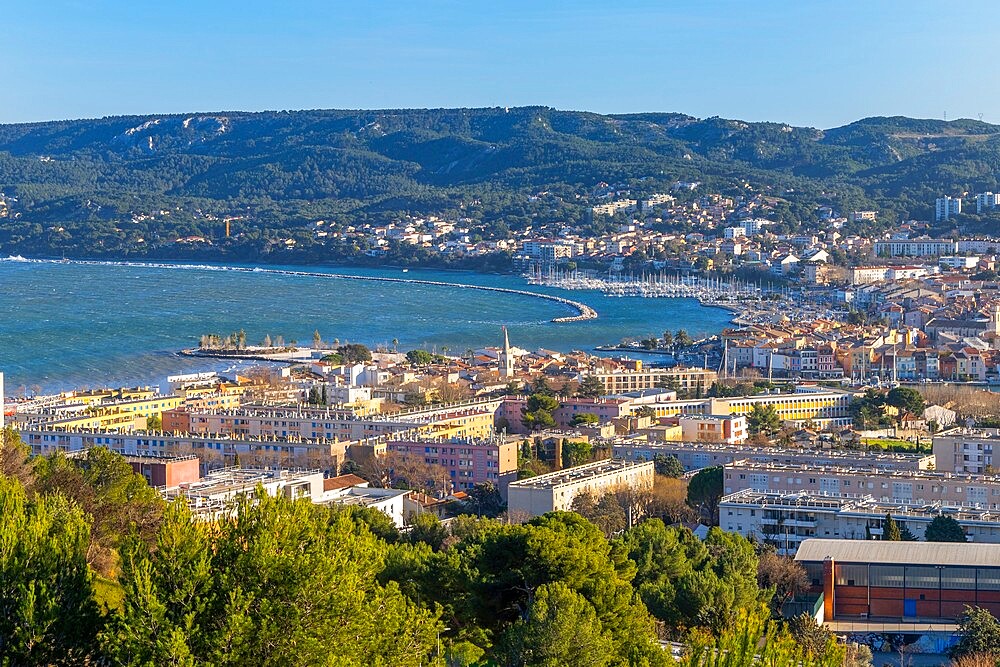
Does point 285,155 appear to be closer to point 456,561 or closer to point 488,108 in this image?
point 488,108

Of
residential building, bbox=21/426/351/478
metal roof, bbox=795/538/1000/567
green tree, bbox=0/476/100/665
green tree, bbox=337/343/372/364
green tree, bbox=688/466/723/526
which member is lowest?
green tree, bbox=337/343/372/364

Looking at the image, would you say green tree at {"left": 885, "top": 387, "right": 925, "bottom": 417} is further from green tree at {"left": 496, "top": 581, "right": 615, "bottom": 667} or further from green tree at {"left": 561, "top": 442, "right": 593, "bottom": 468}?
green tree at {"left": 496, "top": 581, "right": 615, "bottom": 667}

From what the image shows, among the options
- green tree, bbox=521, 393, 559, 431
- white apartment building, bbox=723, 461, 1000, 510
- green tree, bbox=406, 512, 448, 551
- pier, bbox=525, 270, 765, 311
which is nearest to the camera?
green tree, bbox=406, 512, 448, 551

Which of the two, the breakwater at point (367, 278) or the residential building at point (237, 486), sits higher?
the residential building at point (237, 486)

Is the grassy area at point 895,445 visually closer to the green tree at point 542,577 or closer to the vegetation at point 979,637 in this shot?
the vegetation at point 979,637

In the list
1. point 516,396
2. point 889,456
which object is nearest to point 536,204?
point 516,396

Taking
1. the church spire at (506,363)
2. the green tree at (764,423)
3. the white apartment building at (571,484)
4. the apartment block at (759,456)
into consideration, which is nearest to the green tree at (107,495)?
the white apartment building at (571,484)

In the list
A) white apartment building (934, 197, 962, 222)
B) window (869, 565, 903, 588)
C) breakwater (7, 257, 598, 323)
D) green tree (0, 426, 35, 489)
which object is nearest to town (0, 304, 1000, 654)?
window (869, 565, 903, 588)
